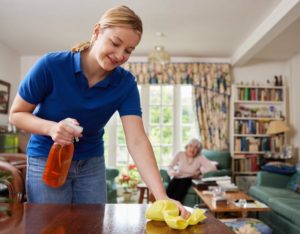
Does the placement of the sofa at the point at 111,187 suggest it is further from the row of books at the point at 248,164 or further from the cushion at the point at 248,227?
the row of books at the point at 248,164

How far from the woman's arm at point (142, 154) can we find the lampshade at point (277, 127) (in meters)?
4.69

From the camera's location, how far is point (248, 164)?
220 inches

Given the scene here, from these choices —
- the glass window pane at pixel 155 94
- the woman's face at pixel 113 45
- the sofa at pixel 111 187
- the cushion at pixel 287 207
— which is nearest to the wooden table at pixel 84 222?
the woman's face at pixel 113 45

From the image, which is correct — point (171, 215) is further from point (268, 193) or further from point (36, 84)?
point (268, 193)

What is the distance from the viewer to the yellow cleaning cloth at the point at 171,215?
78 cm

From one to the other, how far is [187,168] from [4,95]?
3.16 meters

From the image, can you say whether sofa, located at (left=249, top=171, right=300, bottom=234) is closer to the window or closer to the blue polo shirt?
the window

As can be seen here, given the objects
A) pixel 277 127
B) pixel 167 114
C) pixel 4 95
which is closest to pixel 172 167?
pixel 167 114

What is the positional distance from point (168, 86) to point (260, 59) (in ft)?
5.69

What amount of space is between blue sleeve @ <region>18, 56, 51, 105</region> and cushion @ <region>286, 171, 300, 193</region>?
3893 mm

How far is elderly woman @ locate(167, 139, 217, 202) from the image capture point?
458 centimetres

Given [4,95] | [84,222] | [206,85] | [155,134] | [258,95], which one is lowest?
[84,222]

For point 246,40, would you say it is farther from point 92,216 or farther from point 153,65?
point 92,216

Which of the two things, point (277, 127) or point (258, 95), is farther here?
point (258, 95)
